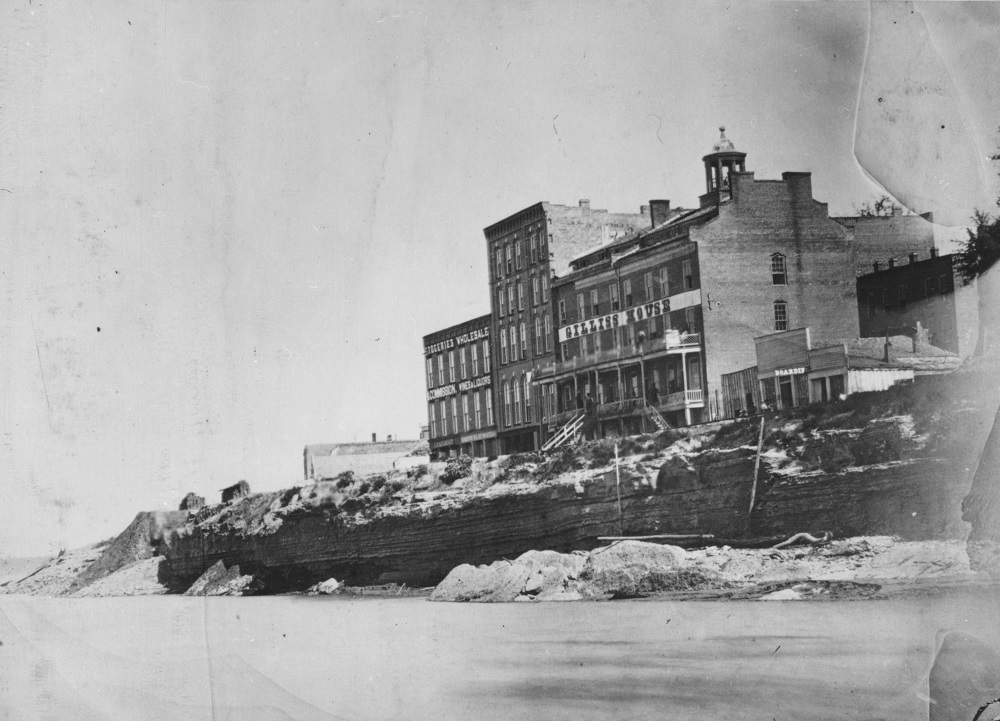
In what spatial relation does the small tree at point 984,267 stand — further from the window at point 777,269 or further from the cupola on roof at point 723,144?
the cupola on roof at point 723,144

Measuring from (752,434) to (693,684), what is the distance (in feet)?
10.0

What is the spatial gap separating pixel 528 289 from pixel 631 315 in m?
1.25

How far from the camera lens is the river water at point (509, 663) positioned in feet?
30.3

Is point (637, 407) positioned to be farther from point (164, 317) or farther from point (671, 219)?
point (164, 317)

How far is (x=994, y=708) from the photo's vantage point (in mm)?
9445

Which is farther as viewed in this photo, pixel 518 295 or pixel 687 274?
pixel 518 295

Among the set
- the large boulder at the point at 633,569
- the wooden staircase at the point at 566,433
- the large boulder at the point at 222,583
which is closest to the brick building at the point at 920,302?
the large boulder at the point at 633,569

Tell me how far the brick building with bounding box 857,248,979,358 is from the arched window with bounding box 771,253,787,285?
72 cm

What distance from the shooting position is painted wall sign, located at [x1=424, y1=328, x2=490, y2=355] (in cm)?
1170

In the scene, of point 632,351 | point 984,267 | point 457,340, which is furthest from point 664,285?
point 984,267

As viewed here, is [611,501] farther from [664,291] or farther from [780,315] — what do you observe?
[780,315]

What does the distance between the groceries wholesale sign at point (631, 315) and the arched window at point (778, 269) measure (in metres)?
0.75

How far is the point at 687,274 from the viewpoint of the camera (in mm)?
11742

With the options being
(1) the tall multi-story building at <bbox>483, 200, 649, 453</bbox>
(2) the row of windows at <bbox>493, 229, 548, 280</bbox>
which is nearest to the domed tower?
(1) the tall multi-story building at <bbox>483, 200, 649, 453</bbox>
